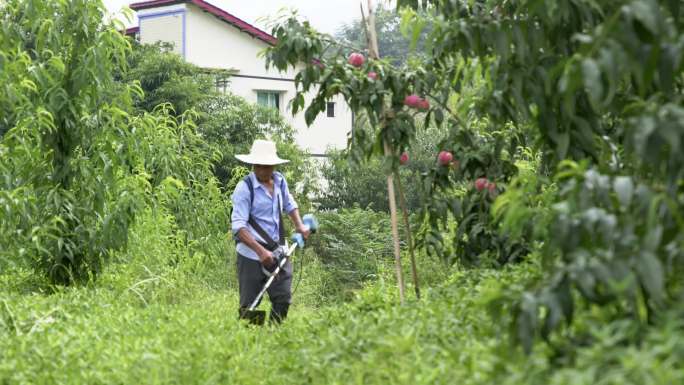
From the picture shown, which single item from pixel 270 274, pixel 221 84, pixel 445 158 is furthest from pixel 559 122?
pixel 221 84

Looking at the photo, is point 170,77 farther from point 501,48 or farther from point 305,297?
point 501,48

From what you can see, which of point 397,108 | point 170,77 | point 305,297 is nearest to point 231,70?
point 170,77

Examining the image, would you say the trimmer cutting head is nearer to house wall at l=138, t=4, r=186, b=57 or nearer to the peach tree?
the peach tree

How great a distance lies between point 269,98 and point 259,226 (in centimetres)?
2385

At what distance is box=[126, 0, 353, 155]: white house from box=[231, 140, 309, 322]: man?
2141cm

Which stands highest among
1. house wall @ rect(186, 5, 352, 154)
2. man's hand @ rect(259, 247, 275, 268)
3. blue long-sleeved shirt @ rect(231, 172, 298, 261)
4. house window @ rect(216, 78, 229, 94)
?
house wall @ rect(186, 5, 352, 154)

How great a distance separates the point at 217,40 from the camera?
102 feet

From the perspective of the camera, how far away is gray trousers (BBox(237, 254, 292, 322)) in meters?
8.36

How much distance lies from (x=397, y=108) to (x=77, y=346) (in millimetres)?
2440

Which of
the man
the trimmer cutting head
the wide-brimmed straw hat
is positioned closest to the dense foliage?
the trimmer cutting head

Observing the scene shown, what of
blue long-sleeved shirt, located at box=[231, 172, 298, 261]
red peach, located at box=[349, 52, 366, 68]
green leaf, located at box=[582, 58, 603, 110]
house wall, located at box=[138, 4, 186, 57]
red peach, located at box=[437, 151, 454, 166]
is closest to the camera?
green leaf, located at box=[582, 58, 603, 110]

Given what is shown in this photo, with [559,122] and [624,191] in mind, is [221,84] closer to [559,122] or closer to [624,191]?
[559,122]

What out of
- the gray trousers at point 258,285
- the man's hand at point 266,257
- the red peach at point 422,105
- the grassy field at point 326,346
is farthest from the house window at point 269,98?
the red peach at point 422,105

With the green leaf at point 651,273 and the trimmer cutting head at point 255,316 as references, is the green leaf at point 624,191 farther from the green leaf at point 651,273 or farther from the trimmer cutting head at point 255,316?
the trimmer cutting head at point 255,316
